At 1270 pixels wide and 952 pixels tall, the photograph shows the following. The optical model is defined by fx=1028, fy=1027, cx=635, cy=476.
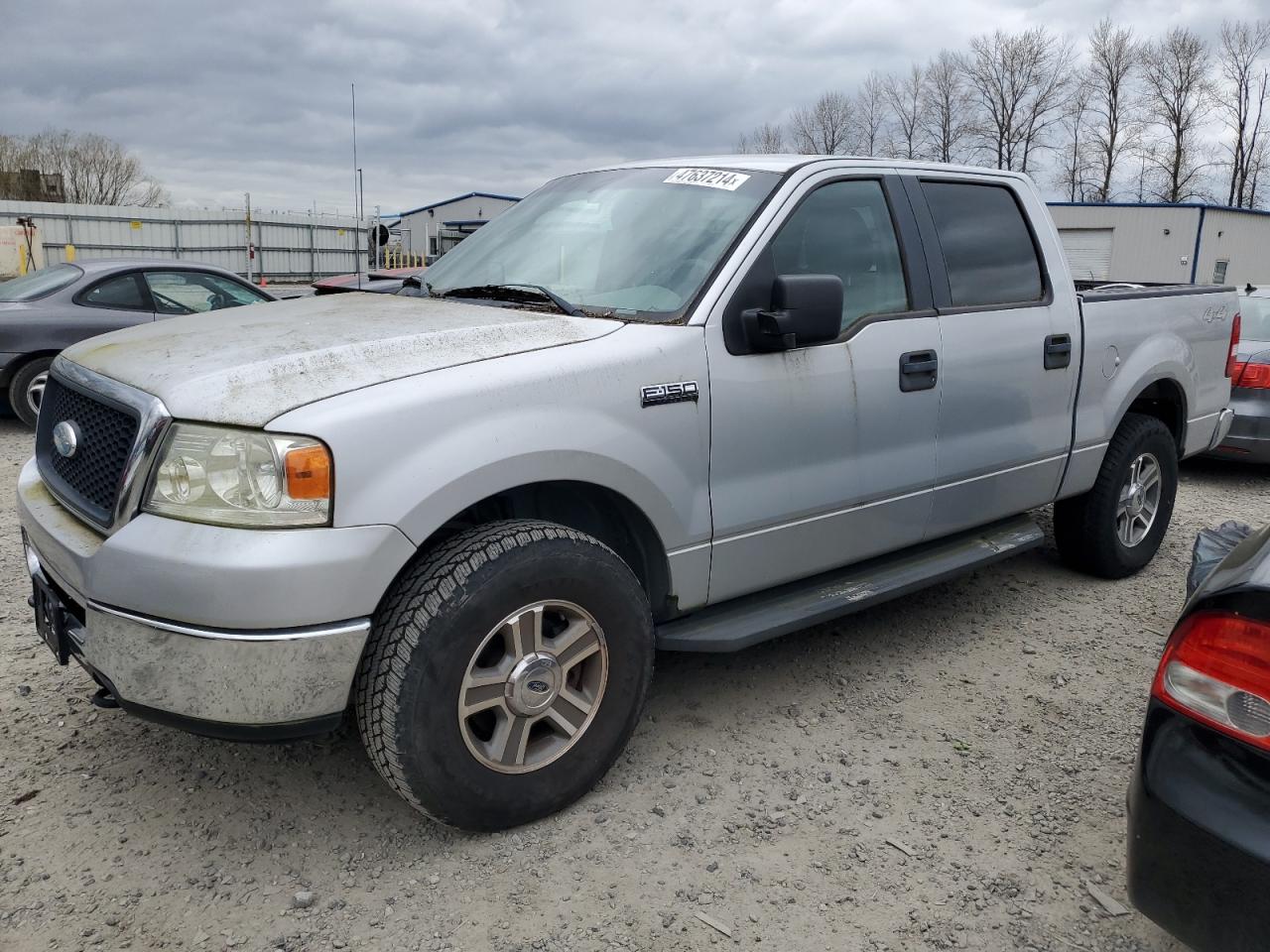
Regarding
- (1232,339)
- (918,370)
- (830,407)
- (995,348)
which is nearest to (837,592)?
(830,407)

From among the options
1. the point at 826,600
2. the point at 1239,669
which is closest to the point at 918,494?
the point at 826,600

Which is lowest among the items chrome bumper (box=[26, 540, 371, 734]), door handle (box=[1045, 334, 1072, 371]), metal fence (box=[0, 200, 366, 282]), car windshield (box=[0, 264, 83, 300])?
chrome bumper (box=[26, 540, 371, 734])

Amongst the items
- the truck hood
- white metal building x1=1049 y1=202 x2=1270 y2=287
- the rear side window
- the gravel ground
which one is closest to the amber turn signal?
the truck hood

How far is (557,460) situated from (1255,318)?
7732 millimetres

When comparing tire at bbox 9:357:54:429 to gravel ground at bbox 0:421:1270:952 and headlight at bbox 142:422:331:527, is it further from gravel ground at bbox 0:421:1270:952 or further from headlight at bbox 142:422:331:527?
headlight at bbox 142:422:331:527

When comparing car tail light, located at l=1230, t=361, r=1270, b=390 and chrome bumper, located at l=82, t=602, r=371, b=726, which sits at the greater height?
car tail light, located at l=1230, t=361, r=1270, b=390

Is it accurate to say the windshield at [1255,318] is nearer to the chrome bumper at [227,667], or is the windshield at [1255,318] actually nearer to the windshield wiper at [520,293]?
the windshield wiper at [520,293]

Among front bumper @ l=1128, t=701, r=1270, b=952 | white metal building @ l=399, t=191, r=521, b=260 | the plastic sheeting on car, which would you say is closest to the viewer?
front bumper @ l=1128, t=701, r=1270, b=952

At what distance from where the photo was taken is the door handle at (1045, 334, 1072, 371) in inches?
168

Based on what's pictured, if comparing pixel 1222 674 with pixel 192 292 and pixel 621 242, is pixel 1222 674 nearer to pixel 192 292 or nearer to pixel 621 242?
pixel 621 242

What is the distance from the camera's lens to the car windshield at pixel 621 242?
3.27 metres

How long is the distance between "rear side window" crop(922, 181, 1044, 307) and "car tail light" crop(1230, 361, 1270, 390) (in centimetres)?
429

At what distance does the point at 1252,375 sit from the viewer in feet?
25.2

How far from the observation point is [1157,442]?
16.6 feet
